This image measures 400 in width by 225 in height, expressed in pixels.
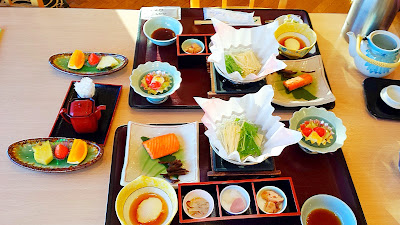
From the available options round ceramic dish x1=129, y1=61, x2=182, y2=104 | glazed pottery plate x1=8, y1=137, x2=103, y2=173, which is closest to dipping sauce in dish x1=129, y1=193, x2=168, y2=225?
glazed pottery plate x1=8, y1=137, x2=103, y2=173

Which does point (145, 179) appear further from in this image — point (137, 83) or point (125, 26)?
point (125, 26)

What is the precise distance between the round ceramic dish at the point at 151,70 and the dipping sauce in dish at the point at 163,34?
0.31 metres

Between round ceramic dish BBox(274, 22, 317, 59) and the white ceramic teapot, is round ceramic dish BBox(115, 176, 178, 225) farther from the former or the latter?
the white ceramic teapot

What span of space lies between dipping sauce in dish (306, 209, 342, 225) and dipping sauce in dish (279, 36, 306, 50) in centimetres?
98

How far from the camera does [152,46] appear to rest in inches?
80.7

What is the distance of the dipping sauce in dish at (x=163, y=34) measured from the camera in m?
2.06

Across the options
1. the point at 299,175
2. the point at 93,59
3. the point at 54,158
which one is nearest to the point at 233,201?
the point at 299,175

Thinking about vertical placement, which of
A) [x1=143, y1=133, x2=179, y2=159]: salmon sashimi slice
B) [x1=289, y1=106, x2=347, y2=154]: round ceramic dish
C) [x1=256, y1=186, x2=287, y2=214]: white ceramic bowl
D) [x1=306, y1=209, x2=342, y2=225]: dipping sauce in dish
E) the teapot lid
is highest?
the teapot lid

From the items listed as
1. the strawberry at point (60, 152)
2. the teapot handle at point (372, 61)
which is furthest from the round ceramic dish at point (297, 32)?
the strawberry at point (60, 152)

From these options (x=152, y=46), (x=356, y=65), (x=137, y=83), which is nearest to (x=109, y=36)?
(x=152, y=46)

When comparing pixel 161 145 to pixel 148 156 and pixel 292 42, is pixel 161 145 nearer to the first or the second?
pixel 148 156

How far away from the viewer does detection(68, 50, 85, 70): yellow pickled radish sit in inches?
74.0

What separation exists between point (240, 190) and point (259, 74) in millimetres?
609

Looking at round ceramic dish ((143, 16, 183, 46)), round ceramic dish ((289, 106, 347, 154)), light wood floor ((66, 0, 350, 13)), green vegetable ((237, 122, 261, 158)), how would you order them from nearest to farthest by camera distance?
1. green vegetable ((237, 122, 261, 158))
2. round ceramic dish ((289, 106, 347, 154))
3. round ceramic dish ((143, 16, 183, 46))
4. light wood floor ((66, 0, 350, 13))
